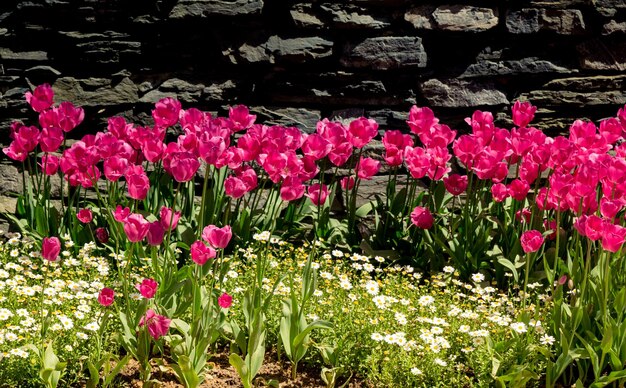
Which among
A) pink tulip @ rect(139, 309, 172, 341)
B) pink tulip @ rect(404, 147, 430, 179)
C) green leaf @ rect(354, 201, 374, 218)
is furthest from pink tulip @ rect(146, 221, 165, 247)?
green leaf @ rect(354, 201, 374, 218)

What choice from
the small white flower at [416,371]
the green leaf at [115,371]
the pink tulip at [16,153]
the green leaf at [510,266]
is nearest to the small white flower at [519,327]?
the small white flower at [416,371]

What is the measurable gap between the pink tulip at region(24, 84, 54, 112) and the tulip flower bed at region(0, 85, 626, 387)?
11mm

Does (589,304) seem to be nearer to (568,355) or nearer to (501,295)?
(568,355)

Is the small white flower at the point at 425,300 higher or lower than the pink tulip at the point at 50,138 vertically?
lower

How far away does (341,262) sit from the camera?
398cm

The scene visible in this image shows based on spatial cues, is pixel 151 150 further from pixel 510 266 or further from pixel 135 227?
pixel 510 266

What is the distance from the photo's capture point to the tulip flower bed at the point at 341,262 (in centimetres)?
290

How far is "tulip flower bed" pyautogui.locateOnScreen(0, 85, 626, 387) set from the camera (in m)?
2.90

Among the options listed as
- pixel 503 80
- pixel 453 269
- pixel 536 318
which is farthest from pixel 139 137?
pixel 503 80

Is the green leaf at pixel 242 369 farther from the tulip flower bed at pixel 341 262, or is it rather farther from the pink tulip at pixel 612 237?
the pink tulip at pixel 612 237

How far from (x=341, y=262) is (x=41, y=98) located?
1630 mm

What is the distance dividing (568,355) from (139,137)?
1.97 m

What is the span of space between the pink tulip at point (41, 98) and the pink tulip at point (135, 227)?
1.71 metres

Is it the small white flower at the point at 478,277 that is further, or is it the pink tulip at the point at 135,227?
the small white flower at the point at 478,277
